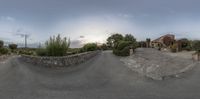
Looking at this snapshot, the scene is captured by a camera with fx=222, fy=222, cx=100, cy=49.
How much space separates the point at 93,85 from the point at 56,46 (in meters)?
8.39

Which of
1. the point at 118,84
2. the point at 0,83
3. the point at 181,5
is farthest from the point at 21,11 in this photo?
the point at 181,5

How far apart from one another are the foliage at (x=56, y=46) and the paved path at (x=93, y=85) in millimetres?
3051

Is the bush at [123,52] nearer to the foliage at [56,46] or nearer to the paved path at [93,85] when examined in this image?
the foliage at [56,46]

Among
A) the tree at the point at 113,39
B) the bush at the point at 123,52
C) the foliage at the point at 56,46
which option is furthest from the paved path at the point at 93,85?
Answer: the tree at the point at 113,39

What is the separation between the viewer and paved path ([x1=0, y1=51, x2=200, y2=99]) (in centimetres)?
967

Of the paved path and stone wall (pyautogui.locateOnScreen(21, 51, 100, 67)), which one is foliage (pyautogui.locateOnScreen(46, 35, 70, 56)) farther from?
the paved path

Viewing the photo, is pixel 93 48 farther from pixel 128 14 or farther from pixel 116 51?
pixel 128 14

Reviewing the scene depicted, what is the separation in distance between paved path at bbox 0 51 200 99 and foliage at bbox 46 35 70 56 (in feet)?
10.0

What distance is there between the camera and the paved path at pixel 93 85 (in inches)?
381

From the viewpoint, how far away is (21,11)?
20000 millimetres

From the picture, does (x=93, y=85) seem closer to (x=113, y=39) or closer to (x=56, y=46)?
(x=56, y=46)

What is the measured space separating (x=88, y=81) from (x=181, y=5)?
1034cm

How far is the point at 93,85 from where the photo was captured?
1184cm

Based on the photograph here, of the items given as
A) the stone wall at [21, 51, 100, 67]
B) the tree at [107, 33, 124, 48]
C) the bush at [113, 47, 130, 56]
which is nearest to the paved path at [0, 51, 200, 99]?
the stone wall at [21, 51, 100, 67]
